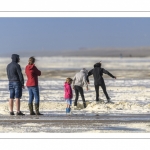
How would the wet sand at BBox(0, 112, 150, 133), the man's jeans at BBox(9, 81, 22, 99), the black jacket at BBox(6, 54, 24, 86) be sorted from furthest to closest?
the man's jeans at BBox(9, 81, 22, 99) → the black jacket at BBox(6, 54, 24, 86) → the wet sand at BBox(0, 112, 150, 133)

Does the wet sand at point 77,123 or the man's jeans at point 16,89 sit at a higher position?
the man's jeans at point 16,89

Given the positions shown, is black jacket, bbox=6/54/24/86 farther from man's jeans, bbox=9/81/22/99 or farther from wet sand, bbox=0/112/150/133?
wet sand, bbox=0/112/150/133

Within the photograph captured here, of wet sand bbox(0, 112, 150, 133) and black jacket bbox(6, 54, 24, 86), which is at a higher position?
black jacket bbox(6, 54, 24, 86)

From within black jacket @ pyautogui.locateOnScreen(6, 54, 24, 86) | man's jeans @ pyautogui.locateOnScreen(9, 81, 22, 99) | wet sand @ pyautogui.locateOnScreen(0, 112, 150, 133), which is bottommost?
wet sand @ pyautogui.locateOnScreen(0, 112, 150, 133)

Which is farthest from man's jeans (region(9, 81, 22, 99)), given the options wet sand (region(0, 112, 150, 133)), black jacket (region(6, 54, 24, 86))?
wet sand (region(0, 112, 150, 133))

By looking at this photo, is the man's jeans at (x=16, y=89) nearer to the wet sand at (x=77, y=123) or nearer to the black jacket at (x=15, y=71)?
the black jacket at (x=15, y=71)

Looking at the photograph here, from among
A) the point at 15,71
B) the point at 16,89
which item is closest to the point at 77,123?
the point at 16,89

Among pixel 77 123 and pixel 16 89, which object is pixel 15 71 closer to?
pixel 16 89

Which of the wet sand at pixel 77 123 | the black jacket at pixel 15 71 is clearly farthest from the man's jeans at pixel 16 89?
the wet sand at pixel 77 123
